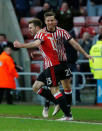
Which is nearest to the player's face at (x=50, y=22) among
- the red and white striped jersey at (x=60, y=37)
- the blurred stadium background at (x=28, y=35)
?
the red and white striped jersey at (x=60, y=37)

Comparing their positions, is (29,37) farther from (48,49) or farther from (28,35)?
(48,49)

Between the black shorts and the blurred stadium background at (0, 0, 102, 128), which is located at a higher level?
the black shorts

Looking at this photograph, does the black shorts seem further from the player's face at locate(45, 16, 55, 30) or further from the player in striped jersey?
the player's face at locate(45, 16, 55, 30)

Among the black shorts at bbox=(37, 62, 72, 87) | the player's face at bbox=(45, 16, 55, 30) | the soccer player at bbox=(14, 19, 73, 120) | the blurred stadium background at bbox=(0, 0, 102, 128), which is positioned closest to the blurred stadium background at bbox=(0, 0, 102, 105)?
the blurred stadium background at bbox=(0, 0, 102, 128)

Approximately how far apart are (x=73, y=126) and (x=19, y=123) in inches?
41.9

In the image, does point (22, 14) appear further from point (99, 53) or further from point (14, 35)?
point (99, 53)

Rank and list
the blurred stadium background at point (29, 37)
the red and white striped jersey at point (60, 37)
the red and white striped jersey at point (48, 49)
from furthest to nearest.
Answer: the blurred stadium background at point (29, 37) → the red and white striped jersey at point (60, 37) → the red and white striped jersey at point (48, 49)

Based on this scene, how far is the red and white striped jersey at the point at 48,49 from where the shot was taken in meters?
10.8

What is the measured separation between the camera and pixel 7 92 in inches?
653

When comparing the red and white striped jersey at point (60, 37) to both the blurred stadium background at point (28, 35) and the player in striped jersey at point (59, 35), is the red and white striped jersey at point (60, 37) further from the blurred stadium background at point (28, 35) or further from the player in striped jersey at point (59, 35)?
the blurred stadium background at point (28, 35)

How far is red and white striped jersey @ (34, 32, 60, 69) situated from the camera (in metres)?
10.8

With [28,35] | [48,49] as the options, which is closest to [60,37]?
[48,49]

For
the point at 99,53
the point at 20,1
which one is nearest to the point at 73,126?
the point at 99,53

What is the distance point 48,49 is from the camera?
1088cm
